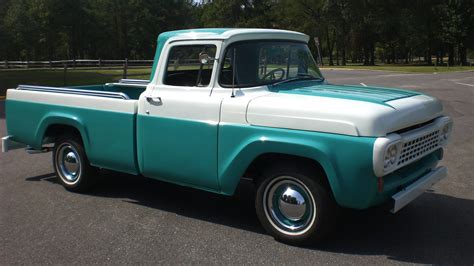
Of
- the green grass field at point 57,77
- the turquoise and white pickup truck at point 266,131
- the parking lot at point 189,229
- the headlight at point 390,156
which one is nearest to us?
the headlight at point 390,156

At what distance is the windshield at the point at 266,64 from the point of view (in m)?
4.66

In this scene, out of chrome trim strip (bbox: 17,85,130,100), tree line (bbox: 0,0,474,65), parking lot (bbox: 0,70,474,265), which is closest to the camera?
parking lot (bbox: 0,70,474,265)

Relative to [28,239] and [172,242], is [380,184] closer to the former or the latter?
[172,242]

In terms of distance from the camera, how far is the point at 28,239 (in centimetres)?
448

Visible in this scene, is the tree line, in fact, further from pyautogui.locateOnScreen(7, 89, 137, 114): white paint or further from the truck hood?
pyautogui.locateOnScreen(7, 89, 137, 114): white paint

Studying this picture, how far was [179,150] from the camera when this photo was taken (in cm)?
476

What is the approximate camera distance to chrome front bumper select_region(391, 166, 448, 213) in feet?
12.8

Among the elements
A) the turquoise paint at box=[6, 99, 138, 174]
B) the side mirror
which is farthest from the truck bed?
the side mirror

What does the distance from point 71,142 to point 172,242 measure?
89.4 inches

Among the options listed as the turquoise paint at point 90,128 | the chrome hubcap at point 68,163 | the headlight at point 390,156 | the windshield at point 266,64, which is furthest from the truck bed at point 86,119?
the headlight at point 390,156

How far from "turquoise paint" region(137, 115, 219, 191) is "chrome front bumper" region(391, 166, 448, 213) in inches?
64.5

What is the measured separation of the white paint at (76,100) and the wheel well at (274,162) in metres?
1.46

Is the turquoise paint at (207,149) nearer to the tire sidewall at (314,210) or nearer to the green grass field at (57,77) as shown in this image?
the tire sidewall at (314,210)

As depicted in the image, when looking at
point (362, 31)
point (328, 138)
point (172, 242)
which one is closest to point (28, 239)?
point (172, 242)
